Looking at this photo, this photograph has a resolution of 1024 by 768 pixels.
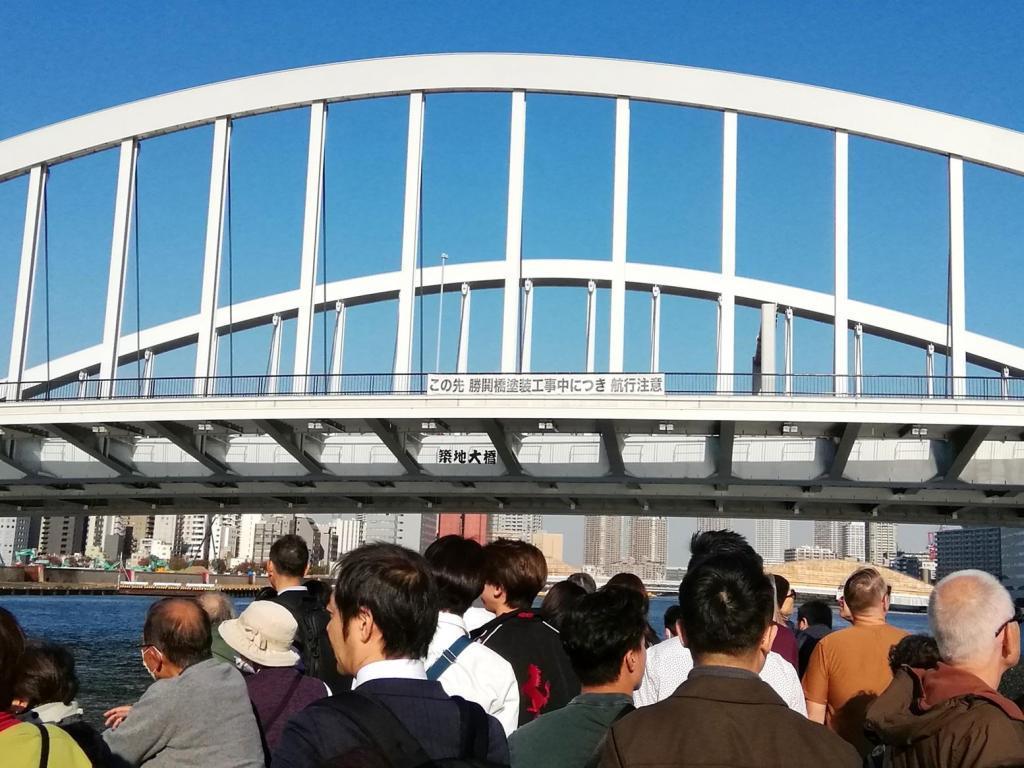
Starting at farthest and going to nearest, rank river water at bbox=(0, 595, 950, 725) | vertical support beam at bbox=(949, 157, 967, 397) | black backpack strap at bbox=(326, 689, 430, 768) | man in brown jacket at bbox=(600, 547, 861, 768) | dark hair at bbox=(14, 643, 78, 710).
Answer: vertical support beam at bbox=(949, 157, 967, 397) → river water at bbox=(0, 595, 950, 725) → dark hair at bbox=(14, 643, 78, 710) → man in brown jacket at bbox=(600, 547, 861, 768) → black backpack strap at bbox=(326, 689, 430, 768)

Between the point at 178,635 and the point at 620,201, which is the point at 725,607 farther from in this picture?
the point at 620,201

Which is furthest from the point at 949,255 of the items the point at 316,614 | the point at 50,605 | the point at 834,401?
the point at 50,605

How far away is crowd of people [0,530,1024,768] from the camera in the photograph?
9.21 ft

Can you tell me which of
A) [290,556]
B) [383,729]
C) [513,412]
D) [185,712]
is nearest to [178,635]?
[185,712]

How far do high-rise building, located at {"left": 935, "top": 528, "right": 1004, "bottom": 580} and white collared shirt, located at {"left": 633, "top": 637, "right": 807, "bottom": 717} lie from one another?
15197cm

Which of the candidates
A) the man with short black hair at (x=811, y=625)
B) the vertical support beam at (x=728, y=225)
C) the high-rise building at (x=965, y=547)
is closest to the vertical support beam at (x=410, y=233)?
the vertical support beam at (x=728, y=225)

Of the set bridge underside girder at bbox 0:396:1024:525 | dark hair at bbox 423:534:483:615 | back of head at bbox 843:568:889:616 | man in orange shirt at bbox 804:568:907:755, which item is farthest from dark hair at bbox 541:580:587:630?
bridge underside girder at bbox 0:396:1024:525

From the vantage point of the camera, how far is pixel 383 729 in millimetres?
2756

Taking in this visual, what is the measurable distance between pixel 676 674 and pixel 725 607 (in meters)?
2.18

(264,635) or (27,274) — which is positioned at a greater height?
(27,274)

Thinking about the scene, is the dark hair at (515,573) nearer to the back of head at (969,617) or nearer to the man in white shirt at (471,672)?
the man in white shirt at (471,672)

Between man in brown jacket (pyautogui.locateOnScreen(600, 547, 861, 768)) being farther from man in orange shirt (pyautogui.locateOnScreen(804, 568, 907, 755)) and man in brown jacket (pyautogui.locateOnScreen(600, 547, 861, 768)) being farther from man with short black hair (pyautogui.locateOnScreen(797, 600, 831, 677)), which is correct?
man with short black hair (pyautogui.locateOnScreen(797, 600, 831, 677))

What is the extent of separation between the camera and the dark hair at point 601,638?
12.7ft

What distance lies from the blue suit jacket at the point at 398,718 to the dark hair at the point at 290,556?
370cm
